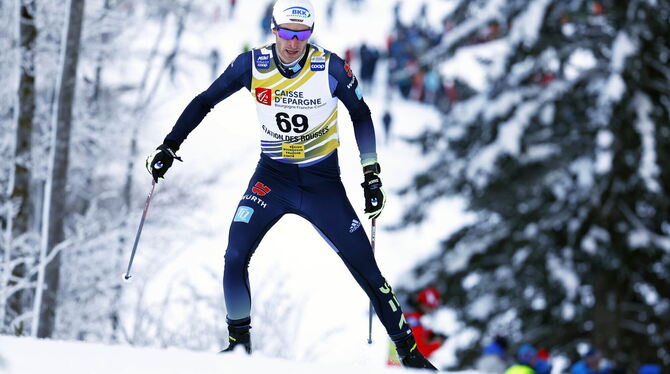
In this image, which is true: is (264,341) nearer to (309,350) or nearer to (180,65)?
(309,350)

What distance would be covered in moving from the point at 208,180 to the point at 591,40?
749 centimetres

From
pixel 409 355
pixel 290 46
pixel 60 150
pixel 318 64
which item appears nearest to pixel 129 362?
pixel 290 46

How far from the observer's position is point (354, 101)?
5621mm

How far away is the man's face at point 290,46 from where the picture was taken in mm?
5320

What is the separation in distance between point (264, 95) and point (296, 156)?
41 centimetres

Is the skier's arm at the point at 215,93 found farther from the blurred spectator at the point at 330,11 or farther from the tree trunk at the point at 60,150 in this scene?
the blurred spectator at the point at 330,11

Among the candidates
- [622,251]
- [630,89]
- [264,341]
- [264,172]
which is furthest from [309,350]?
[264,172]

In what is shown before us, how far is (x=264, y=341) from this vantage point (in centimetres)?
1220

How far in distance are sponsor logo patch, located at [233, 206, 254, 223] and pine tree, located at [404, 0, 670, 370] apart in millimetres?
8068

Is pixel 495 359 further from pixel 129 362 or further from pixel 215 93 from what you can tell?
pixel 129 362

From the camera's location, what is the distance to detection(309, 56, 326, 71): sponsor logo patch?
550 centimetres

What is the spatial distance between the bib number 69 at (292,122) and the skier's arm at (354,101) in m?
0.24

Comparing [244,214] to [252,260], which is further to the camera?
[252,260]

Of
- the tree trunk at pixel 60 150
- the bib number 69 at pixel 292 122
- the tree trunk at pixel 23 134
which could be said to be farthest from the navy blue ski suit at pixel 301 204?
the tree trunk at pixel 23 134
